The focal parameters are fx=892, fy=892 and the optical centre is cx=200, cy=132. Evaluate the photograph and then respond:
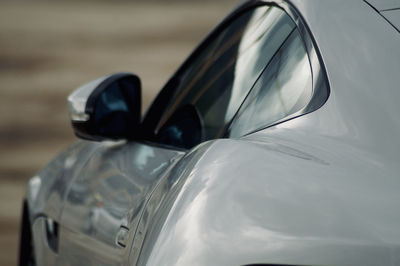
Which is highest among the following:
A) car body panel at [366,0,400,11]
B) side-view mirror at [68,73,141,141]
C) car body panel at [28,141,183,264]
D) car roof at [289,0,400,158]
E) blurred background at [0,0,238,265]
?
car body panel at [366,0,400,11]

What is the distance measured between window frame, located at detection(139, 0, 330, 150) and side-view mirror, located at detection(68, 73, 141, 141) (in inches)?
2.5

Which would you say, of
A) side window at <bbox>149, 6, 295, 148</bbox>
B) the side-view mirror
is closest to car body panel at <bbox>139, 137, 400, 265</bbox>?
side window at <bbox>149, 6, 295, 148</bbox>

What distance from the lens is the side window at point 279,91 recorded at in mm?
1947

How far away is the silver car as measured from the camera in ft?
4.52

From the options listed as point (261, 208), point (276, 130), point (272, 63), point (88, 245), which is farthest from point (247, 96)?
point (261, 208)

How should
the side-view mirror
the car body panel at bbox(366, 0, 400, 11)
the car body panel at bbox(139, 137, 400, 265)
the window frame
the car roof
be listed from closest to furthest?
the car body panel at bbox(139, 137, 400, 265) → the car roof → the window frame → the car body panel at bbox(366, 0, 400, 11) → the side-view mirror

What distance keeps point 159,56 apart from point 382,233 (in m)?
10.0

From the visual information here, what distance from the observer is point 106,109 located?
292 centimetres

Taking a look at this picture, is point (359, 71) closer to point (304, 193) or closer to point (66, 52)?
point (304, 193)

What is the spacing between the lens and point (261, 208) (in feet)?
4.60

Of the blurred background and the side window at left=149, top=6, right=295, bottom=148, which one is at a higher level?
the side window at left=149, top=6, right=295, bottom=148

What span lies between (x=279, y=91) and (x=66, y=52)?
1020cm

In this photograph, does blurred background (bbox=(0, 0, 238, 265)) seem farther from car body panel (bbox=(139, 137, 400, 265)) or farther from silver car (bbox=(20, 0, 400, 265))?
car body panel (bbox=(139, 137, 400, 265))

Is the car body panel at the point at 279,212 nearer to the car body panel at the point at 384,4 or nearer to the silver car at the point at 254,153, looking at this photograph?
the silver car at the point at 254,153
